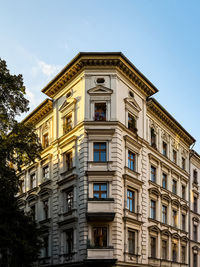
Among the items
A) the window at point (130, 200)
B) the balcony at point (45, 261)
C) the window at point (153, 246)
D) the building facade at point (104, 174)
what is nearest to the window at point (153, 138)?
the building facade at point (104, 174)

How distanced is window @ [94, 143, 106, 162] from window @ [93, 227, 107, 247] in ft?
15.4

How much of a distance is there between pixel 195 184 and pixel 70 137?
18.5m

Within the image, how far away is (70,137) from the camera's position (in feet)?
92.5

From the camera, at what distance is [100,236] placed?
81.3 ft

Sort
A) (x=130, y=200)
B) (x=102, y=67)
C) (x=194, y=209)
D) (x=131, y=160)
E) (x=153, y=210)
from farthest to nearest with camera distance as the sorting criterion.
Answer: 1. (x=194, y=209)
2. (x=153, y=210)
3. (x=131, y=160)
4. (x=102, y=67)
5. (x=130, y=200)

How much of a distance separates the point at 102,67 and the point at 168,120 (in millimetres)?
10200

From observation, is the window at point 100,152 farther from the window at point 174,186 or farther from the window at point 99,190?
the window at point 174,186

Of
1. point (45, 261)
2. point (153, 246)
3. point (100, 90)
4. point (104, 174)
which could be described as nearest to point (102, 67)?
point (100, 90)

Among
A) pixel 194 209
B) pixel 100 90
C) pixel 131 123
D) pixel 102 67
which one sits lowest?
pixel 194 209

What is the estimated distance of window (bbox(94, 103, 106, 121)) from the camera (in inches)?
1083

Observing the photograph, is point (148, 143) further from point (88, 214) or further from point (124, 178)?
point (88, 214)

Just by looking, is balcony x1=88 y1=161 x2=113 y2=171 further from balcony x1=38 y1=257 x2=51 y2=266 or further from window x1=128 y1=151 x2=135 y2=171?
balcony x1=38 y1=257 x2=51 y2=266

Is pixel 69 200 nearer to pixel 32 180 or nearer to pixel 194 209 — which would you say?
pixel 32 180

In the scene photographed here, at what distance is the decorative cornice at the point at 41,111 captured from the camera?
32841 millimetres
